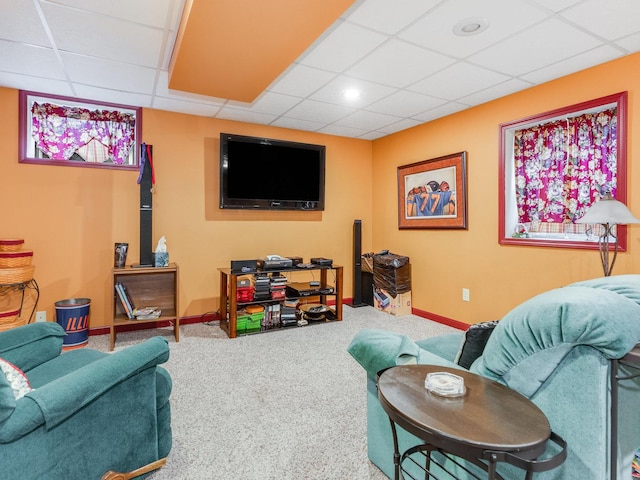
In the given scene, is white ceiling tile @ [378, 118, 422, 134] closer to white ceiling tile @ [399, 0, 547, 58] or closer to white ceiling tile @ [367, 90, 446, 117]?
white ceiling tile @ [367, 90, 446, 117]

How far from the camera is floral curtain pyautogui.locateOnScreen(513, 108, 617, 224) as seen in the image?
2.72 metres

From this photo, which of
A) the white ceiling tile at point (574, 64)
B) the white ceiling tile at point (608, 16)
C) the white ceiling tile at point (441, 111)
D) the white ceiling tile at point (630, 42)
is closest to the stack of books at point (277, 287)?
the white ceiling tile at point (441, 111)

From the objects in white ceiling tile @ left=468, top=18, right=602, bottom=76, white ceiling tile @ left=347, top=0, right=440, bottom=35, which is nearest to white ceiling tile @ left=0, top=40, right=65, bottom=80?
white ceiling tile @ left=347, top=0, right=440, bottom=35

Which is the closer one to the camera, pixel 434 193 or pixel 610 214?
pixel 610 214

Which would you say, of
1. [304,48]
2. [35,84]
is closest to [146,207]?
[35,84]

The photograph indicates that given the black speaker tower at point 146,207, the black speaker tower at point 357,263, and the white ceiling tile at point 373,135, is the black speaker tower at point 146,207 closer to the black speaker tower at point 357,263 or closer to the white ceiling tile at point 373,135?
the black speaker tower at point 357,263

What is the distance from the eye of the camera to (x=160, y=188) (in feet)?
12.4

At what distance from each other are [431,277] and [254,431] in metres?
2.93

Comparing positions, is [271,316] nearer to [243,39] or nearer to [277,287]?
[277,287]

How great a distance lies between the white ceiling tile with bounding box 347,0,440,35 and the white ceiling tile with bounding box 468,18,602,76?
2.45ft

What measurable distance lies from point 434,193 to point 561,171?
1.34 metres

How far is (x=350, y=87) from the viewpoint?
3145 millimetres

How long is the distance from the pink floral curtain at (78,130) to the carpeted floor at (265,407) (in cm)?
195

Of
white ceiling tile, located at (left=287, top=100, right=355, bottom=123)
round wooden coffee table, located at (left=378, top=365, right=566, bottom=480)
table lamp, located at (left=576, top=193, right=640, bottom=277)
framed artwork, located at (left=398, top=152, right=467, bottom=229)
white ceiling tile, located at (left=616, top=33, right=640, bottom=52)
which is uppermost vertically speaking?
white ceiling tile, located at (left=287, top=100, right=355, bottom=123)
